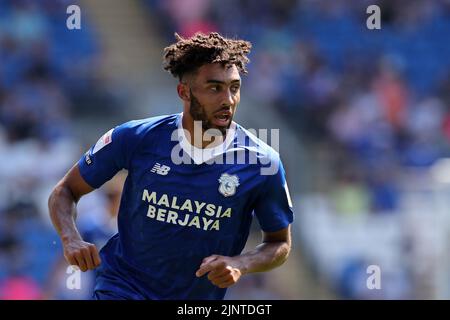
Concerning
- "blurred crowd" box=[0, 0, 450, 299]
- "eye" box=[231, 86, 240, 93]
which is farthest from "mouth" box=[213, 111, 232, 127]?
"blurred crowd" box=[0, 0, 450, 299]

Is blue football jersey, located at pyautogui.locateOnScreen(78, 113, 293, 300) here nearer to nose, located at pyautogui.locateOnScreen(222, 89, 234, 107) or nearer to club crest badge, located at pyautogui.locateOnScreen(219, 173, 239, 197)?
club crest badge, located at pyautogui.locateOnScreen(219, 173, 239, 197)

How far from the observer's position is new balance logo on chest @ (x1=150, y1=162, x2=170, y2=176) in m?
6.13

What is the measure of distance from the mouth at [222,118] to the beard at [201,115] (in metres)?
0.04

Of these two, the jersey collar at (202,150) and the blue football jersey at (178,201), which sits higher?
the jersey collar at (202,150)

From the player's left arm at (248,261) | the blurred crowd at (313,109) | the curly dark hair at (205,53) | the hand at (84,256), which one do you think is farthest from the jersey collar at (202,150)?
the blurred crowd at (313,109)

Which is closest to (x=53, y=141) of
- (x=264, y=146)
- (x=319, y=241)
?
(x=319, y=241)

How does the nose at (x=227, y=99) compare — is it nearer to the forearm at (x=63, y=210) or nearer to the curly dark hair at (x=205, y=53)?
the curly dark hair at (x=205, y=53)

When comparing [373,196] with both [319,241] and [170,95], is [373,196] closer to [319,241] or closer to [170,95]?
[319,241]

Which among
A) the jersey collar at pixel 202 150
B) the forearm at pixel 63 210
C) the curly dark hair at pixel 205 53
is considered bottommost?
the forearm at pixel 63 210

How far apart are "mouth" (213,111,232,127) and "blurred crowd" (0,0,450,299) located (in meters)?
4.82

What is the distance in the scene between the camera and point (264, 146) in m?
6.26

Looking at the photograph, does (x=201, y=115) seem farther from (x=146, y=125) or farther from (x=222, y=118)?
(x=146, y=125)

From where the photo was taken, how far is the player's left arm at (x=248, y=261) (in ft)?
17.9

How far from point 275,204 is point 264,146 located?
0.39 metres
